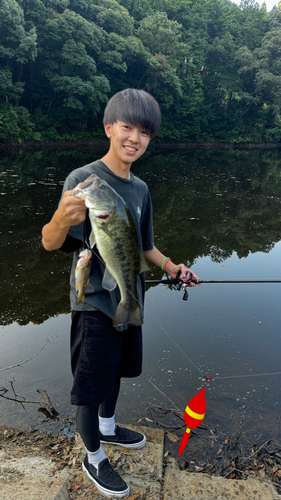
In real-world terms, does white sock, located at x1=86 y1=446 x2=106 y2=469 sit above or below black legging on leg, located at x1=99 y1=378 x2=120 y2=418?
below

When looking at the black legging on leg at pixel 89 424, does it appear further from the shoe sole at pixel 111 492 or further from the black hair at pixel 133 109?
the black hair at pixel 133 109

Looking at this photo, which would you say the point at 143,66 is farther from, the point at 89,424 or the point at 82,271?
the point at 89,424

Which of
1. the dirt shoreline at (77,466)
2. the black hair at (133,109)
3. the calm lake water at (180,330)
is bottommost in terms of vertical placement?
the calm lake water at (180,330)

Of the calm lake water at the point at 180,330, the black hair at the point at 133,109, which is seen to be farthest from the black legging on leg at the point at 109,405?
the black hair at the point at 133,109

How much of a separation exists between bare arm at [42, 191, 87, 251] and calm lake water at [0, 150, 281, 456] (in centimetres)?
185

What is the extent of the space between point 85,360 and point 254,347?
9.19ft

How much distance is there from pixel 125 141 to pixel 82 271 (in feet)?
2.41

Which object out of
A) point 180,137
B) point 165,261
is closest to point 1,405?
point 165,261

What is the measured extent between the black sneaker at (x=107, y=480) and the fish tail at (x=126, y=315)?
0.99m

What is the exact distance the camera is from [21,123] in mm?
25078

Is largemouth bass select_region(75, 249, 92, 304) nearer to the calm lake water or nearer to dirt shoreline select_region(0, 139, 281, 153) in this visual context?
the calm lake water

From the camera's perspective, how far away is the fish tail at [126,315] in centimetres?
177

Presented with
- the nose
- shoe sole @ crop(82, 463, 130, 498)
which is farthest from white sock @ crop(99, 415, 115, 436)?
the nose

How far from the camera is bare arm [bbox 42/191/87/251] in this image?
4.84 ft
